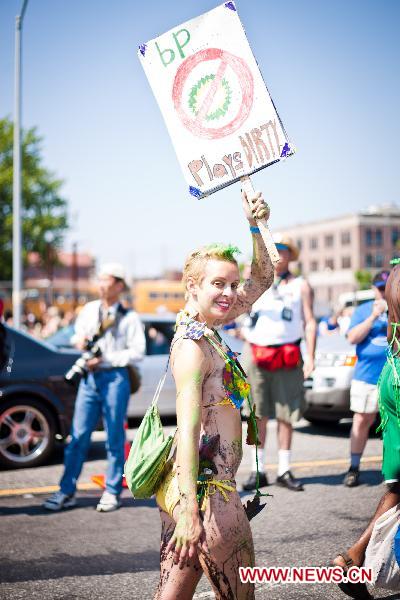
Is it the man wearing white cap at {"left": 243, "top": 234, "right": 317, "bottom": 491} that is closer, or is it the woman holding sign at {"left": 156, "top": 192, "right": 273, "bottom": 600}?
the woman holding sign at {"left": 156, "top": 192, "right": 273, "bottom": 600}

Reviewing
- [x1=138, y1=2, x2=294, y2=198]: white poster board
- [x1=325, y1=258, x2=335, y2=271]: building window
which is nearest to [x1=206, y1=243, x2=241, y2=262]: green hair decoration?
[x1=138, y1=2, x2=294, y2=198]: white poster board

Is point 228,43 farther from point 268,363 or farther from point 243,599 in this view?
point 268,363

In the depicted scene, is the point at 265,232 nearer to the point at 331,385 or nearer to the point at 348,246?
the point at 331,385

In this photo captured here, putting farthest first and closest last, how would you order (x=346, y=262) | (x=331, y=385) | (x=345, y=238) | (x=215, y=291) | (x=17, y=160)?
1. (x=345, y=238)
2. (x=346, y=262)
3. (x=17, y=160)
4. (x=331, y=385)
5. (x=215, y=291)

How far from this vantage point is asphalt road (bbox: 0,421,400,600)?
4.05 meters

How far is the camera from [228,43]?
123 inches

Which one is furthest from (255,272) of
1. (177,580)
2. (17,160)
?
(17,160)

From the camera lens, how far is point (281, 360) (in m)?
6.30

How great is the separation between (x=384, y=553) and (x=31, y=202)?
4893 centimetres

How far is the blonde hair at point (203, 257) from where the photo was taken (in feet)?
9.10

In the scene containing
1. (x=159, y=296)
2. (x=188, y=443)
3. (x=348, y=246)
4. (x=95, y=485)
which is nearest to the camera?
(x=188, y=443)

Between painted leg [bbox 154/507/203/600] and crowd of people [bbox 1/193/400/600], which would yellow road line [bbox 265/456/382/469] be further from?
painted leg [bbox 154/507/203/600]

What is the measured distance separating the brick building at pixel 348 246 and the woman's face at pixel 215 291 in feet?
333

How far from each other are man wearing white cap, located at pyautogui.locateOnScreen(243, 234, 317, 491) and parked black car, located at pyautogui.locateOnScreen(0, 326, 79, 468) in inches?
83.7
